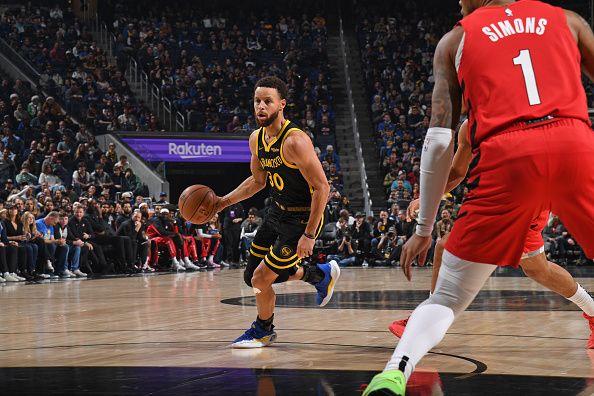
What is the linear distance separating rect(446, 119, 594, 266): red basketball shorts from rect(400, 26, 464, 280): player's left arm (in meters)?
0.12

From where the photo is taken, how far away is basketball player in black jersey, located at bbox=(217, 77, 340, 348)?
18.5ft

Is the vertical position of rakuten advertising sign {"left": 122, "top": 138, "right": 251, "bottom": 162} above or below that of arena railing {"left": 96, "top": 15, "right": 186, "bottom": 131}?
below

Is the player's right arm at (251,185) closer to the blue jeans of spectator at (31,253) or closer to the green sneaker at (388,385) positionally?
the green sneaker at (388,385)

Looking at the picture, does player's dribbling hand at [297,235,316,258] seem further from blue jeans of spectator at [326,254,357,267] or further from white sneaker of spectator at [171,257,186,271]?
blue jeans of spectator at [326,254,357,267]

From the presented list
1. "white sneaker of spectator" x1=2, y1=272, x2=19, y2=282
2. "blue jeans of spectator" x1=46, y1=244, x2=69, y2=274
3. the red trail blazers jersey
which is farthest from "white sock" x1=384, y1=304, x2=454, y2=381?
"blue jeans of spectator" x1=46, y1=244, x2=69, y2=274

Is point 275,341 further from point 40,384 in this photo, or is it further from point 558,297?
point 558,297

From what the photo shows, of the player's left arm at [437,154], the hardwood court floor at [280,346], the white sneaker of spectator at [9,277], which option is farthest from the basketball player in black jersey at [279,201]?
the white sneaker of spectator at [9,277]

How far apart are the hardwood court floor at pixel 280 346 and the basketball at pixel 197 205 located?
867mm

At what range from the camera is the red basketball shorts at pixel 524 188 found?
294 cm

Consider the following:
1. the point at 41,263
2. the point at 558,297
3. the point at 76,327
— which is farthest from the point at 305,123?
the point at 76,327

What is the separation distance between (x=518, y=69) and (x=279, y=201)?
3042 millimetres

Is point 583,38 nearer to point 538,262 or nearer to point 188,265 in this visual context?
point 538,262

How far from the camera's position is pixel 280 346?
573cm

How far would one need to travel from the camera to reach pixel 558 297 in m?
9.04
